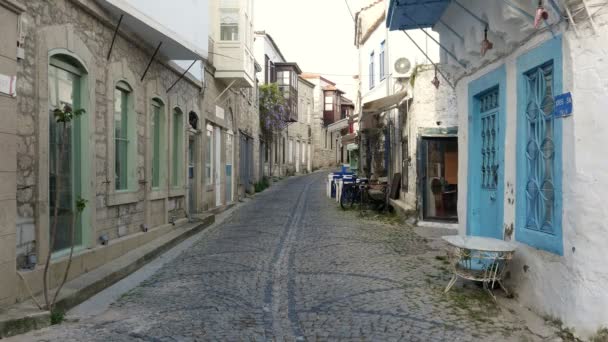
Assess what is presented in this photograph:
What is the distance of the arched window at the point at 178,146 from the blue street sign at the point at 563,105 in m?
8.52

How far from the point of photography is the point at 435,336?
4.51m

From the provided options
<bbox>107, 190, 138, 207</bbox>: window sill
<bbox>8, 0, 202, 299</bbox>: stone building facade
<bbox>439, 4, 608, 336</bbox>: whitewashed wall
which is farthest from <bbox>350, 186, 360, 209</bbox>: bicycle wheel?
<bbox>439, 4, 608, 336</bbox>: whitewashed wall

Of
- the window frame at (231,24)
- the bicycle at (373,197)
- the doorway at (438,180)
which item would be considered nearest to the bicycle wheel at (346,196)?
the bicycle at (373,197)

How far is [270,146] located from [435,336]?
86.8 ft

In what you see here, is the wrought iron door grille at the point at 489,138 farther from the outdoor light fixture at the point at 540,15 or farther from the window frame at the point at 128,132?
the window frame at the point at 128,132

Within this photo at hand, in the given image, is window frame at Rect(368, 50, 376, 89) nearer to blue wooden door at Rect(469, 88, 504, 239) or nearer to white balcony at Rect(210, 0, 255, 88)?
white balcony at Rect(210, 0, 255, 88)

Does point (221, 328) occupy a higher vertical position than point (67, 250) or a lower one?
lower

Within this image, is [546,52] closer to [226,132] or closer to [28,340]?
[28,340]

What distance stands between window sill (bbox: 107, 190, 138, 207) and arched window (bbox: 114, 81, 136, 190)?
13 centimetres

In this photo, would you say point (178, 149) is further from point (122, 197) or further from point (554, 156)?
point (554, 156)

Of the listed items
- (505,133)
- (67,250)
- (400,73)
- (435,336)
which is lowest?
(435,336)

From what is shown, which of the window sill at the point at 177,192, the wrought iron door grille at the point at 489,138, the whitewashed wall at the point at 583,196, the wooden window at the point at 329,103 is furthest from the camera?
the wooden window at the point at 329,103

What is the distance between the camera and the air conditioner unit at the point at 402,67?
1362cm

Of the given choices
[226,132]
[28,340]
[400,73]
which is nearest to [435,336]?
[28,340]
